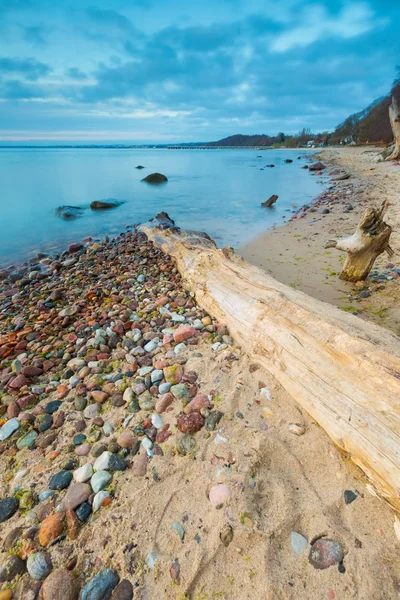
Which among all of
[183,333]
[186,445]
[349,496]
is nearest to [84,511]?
[186,445]

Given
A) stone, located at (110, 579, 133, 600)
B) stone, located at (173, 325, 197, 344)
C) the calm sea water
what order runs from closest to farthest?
stone, located at (110, 579, 133, 600)
stone, located at (173, 325, 197, 344)
the calm sea water

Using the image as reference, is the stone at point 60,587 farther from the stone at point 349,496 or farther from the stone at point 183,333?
the stone at point 183,333

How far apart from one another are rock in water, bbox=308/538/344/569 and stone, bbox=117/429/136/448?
1256 millimetres

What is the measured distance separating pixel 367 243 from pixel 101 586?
4.62 m

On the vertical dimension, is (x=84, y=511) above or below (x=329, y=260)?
above

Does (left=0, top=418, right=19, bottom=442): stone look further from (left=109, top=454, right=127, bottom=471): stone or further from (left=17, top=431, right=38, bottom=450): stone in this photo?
(left=109, top=454, right=127, bottom=471): stone

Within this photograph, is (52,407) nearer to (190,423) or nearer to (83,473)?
(83,473)

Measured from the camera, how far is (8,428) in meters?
2.30

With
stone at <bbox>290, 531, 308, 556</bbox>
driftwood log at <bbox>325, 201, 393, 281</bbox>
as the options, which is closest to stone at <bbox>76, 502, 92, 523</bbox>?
stone at <bbox>290, 531, 308, 556</bbox>

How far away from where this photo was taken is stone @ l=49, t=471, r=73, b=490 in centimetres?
185

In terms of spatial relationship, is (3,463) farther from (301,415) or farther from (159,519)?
(301,415)

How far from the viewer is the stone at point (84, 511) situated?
167cm

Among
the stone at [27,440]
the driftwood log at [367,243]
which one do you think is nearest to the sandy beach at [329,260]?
the driftwood log at [367,243]

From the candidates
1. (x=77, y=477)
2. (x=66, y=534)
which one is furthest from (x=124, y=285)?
(x=66, y=534)
